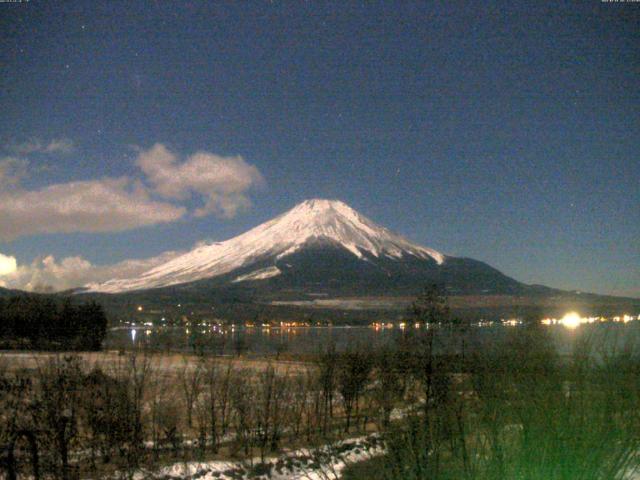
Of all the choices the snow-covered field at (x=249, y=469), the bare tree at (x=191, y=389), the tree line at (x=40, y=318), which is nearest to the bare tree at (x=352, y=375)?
the bare tree at (x=191, y=389)

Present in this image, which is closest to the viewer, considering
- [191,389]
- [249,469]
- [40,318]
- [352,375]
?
[249,469]

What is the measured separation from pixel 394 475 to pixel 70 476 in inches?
205

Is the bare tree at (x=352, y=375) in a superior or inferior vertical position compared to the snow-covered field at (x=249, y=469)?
superior

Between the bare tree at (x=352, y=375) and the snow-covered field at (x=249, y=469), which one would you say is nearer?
the snow-covered field at (x=249, y=469)

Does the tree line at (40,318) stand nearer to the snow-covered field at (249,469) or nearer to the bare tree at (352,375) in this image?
the bare tree at (352,375)

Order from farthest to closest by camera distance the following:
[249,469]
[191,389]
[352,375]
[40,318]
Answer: [40,318] < [191,389] < [352,375] < [249,469]

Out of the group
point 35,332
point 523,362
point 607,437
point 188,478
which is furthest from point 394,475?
point 35,332

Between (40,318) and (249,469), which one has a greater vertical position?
(40,318)

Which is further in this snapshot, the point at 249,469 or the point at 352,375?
the point at 352,375

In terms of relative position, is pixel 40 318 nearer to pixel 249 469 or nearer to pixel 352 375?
pixel 352 375

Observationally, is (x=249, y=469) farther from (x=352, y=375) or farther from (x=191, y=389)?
(x=191, y=389)

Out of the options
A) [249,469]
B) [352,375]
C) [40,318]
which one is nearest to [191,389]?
[352,375]

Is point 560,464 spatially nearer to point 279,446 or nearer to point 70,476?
point 70,476

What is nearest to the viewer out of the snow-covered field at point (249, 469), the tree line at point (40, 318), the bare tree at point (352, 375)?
the snow-covered field at point (249, 469)
